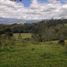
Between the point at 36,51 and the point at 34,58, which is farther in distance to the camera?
the point at 36,51

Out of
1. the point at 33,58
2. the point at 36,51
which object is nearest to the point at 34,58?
the point at 33,58

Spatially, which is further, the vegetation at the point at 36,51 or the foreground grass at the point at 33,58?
the vegetation at the point at 36,51

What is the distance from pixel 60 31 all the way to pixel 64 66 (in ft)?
143

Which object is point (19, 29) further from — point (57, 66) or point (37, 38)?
point (57, 66)

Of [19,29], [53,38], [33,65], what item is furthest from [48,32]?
[33,65]

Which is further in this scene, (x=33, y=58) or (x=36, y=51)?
(x=36, y=51)

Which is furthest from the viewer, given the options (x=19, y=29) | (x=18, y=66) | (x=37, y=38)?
(x=19, y=29)

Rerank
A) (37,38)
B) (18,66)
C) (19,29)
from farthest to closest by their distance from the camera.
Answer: (19,29)
(37,38)
(18,66)

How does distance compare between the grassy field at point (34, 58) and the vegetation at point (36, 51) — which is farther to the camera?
the vegetation at point (36, 51)

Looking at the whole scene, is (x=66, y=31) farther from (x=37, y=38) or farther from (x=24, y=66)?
(x=24, y=66)

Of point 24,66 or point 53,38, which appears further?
point 53,38

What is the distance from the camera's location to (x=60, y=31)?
61469 millimetres

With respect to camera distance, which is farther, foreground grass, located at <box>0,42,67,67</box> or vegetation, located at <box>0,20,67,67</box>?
vegetation, located at <box>0,20,67,67</box>

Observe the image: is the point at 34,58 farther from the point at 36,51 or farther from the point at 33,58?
the point at 36,51
